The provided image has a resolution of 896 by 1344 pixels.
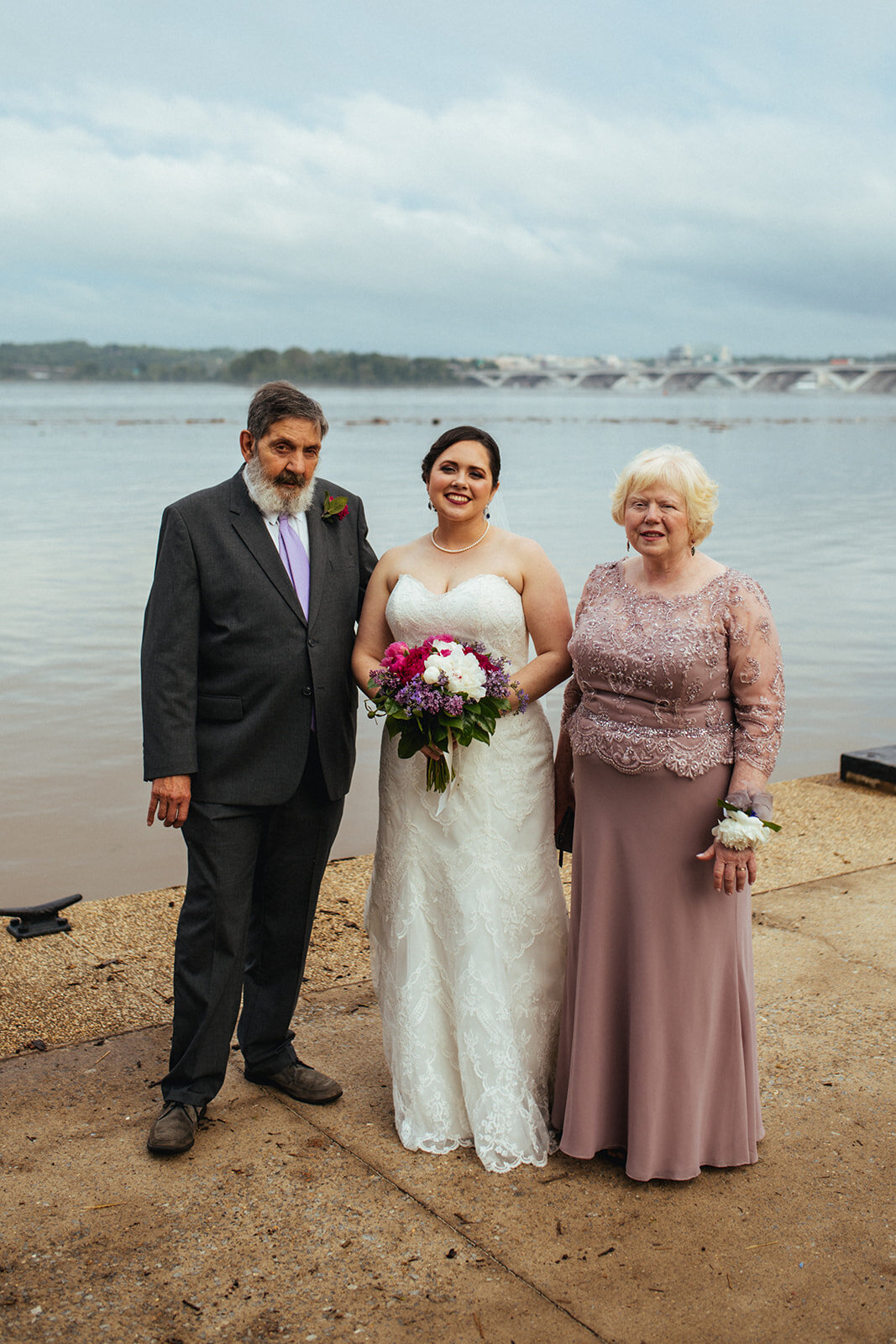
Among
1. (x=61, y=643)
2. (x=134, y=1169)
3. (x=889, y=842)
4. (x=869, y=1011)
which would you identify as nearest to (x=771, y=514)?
(x=61, y=643)

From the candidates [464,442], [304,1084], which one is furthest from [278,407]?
[304,1084]

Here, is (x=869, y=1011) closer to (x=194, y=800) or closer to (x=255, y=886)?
(x=255, y=886)

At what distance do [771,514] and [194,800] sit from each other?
2212cm

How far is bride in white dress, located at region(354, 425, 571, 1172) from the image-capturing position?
3.75 metres

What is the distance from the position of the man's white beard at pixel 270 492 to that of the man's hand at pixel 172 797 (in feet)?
2.85

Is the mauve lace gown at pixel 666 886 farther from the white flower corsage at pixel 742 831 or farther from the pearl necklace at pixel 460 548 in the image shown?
the pearl necklace at pixel 460 548

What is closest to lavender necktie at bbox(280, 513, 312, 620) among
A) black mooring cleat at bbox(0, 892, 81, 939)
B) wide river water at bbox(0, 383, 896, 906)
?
black mooring cleat at bbox(0, 892, 81, 939)

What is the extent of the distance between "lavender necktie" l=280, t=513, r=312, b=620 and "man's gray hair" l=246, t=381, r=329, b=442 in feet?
1.02

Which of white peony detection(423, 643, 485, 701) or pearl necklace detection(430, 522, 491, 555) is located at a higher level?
pearl necklace detection(430, 522, 491, 555)

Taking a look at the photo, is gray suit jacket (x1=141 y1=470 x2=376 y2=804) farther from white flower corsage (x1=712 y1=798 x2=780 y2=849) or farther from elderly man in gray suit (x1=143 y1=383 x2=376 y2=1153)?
white flower corsage (x1=712 y1=798 x2=780 y2=849)

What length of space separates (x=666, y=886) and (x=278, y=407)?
1808 millimetres

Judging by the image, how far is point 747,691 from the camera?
135 inches

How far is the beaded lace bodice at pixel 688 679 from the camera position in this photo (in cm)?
340

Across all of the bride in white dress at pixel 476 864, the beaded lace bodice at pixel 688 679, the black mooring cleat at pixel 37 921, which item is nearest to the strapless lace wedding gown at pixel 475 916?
the bride in white dress at pixel 476 864
